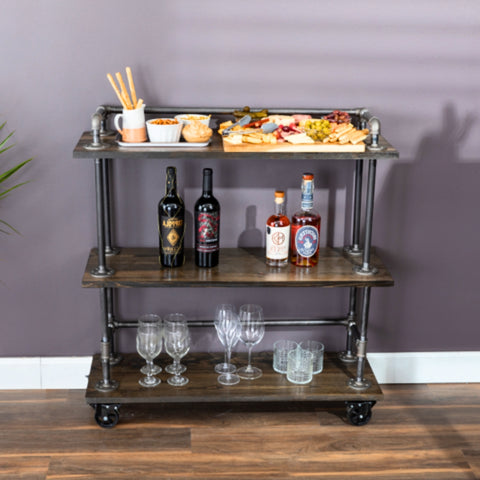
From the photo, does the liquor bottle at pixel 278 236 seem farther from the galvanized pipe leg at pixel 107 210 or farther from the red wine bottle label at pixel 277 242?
the galvanized pipe leg at pixel 107 210

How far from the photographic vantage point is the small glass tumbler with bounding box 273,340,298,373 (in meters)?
2.60

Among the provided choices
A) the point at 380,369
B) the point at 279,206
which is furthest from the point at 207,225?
the point at 380,369

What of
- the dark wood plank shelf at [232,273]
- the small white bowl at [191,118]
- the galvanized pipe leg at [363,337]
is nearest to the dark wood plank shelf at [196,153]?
the small white bowl at [191,118]

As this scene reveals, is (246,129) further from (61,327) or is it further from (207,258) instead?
(61,327)

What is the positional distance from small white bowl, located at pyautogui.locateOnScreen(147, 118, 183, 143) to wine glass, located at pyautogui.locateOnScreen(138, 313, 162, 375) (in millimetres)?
624

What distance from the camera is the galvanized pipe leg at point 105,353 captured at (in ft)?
7.93

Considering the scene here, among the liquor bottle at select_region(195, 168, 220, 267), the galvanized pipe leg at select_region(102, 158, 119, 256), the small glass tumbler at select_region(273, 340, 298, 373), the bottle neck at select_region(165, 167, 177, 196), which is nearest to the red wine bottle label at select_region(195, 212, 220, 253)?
the liquor bottle at select_region(195, 168, 220, 267)

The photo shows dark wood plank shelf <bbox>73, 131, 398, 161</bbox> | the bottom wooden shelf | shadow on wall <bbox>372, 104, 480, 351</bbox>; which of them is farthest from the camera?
shadow on wall <bbox>372, 104, 480, 351</bbox>

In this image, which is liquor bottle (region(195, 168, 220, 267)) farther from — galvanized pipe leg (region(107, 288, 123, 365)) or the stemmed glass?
galvanized pipe leg (region(107, 288, 123, 365))

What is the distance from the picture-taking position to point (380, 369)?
2.83m

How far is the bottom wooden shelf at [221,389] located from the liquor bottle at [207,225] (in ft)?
1.38

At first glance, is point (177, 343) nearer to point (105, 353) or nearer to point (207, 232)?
point (105, 353)

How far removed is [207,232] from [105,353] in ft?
1.69

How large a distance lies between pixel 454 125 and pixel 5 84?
4.85ft
